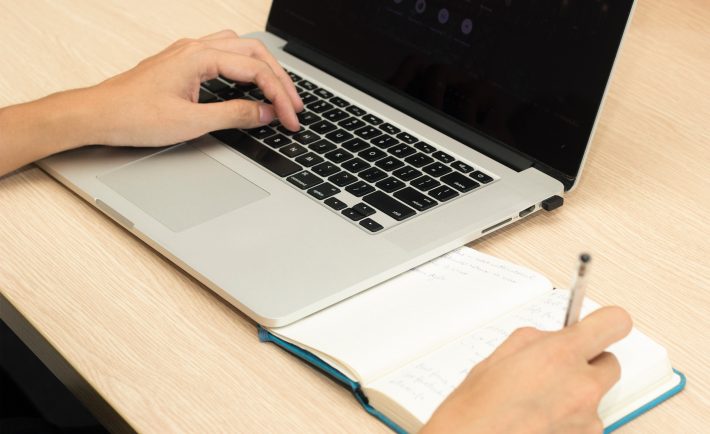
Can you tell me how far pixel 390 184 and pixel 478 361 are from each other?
0.24 meters

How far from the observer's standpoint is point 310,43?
3.66ft

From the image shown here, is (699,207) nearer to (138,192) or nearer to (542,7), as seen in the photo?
(542,7)

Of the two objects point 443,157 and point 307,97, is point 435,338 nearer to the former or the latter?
point 443,157

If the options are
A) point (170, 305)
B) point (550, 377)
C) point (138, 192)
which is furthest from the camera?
point (138, 192)

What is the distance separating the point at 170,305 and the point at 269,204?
0.14 metres

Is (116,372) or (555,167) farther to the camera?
(555,167)

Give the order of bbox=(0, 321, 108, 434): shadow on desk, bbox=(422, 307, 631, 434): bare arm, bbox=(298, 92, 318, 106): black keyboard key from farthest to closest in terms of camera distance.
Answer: bbox=(0, 321, 108, 434): shadow on desk, bbox=(298, 92, 318, 106): black keyboard key, bbox=(422, 307, 631, 434): bare arm

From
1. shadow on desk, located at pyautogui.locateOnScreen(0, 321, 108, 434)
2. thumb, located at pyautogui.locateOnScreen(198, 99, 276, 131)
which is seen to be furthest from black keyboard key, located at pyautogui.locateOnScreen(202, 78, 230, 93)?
shadow on desk, located at pyautogui.locateOnScreen(0, 321, 108, 434)

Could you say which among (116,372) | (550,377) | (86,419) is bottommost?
(86,419)

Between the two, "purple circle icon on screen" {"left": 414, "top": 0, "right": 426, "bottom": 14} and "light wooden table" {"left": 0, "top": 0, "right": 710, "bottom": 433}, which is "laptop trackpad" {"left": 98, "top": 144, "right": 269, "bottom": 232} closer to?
"light wooden table" {"left": 0, "top": 0, "right": 710, "bottom": 433}

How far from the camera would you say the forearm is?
35.4 inches

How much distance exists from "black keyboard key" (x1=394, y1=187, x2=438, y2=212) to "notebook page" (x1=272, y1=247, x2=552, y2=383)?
0.06 m

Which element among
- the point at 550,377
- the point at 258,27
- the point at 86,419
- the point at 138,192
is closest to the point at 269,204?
the point at 138,192

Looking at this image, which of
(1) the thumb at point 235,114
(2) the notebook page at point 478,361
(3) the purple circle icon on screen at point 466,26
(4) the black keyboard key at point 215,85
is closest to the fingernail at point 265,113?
(1) the thumb at point 235,114
